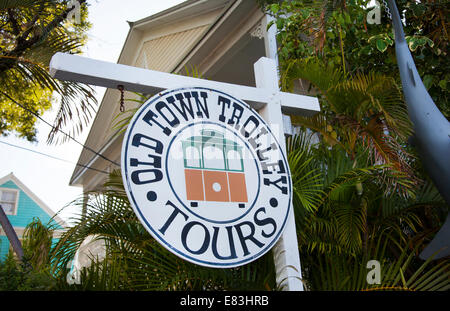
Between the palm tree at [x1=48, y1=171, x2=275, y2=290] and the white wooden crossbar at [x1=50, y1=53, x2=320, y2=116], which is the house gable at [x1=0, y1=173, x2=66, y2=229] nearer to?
the palm tree at [x1=48, y1=171, x2=275, y2=290]

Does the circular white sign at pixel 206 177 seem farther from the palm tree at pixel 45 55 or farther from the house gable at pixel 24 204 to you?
the house gable at pixel 24 204

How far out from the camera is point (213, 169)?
8.34ft

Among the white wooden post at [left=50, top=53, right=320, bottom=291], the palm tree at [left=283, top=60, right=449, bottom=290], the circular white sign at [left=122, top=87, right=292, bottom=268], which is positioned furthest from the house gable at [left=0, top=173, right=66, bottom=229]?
the circular white sign at [left=122, top=87, right=292, bottom=268]

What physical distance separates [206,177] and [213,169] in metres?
0.07

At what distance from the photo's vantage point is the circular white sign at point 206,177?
2.32 meters

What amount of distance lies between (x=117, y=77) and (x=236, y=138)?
0.76m

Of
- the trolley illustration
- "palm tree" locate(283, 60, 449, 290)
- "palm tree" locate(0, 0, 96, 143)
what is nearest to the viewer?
the trolley illustration

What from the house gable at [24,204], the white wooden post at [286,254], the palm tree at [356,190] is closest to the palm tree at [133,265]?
the white wooden post at [286,254]

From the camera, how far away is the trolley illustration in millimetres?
2459

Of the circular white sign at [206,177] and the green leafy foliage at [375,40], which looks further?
the green leafy foliage at [375,40]

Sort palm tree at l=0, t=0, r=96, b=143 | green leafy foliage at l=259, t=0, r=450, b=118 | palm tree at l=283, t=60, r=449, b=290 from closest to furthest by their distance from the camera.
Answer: palm tree at l=283, t=60, r=449, b=290 < green leafy foliage at l=259, t=0, r=450, b=118 < palm tree at l=0, t=0, r=96, b=143
